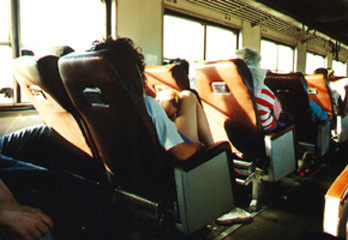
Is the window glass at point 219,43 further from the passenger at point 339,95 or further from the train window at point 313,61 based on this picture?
the train window at point 313,61

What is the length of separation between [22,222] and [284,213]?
2.02m

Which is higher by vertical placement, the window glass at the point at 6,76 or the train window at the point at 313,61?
the train window at the point at 313,61

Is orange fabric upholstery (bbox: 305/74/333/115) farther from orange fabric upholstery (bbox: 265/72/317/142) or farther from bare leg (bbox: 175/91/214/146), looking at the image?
bare leg (bbox: 175/91/214/146)

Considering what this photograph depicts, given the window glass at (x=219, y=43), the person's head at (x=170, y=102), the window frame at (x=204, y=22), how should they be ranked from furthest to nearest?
the window glass at (x=219, y=43) < the window frame at (x=204, y=22) < the person's head at (x=170, y=102)

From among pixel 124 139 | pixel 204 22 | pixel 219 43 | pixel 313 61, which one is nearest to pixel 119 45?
pixel 124 139

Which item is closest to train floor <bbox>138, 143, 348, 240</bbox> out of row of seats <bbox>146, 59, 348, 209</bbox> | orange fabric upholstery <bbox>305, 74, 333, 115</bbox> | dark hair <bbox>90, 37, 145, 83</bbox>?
row of seats <bbox>146, 59, 348, 209</bbox>

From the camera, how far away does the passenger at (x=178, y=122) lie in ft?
4.31

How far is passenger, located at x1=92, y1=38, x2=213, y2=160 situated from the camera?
1.31 meters

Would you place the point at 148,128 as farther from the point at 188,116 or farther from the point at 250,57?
the point at 250,57

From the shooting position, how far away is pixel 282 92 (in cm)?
267

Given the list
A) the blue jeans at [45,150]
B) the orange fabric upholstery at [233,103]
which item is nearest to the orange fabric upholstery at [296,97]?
the orange fabric upholstery at [233,103]

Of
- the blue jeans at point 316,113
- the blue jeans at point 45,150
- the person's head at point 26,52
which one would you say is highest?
the person's head at point 26,52

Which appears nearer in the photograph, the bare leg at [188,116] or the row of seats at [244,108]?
the bare leg at [188,116]

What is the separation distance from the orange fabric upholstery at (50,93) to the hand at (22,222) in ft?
2.47
